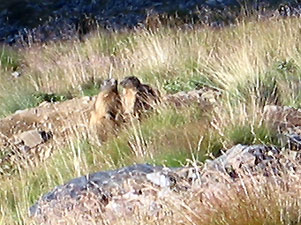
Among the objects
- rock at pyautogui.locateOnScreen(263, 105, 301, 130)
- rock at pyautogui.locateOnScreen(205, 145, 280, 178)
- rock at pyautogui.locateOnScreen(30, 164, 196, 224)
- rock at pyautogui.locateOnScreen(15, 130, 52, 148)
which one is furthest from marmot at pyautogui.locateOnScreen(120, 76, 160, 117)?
rock at pyautogui.locateOnScreen(205, 145, 280, 178)

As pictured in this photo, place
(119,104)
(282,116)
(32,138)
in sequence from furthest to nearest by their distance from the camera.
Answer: (32,138), (119,104), (282,116)

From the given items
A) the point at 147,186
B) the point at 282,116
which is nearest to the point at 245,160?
the point at 147,186

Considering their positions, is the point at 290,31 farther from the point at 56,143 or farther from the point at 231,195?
the point at 231,195

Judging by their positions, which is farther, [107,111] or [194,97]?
[194,97]

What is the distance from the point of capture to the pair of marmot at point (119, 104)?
6.09 m

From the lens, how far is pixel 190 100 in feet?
20.6

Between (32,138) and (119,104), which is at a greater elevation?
(119,104)

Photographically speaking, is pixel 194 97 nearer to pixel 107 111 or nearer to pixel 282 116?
pixel 107 111

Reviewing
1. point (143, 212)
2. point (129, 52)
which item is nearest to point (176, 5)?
point (129, 52)

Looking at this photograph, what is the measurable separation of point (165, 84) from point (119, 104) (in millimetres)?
1111

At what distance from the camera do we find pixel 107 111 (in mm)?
6230

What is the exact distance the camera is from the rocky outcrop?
3689 millimetres

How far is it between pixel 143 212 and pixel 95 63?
19.0 ft

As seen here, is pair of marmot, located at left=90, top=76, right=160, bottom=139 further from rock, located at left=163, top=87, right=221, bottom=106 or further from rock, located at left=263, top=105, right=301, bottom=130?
rock, located at left=263, top=105, right=301, bottom=130
